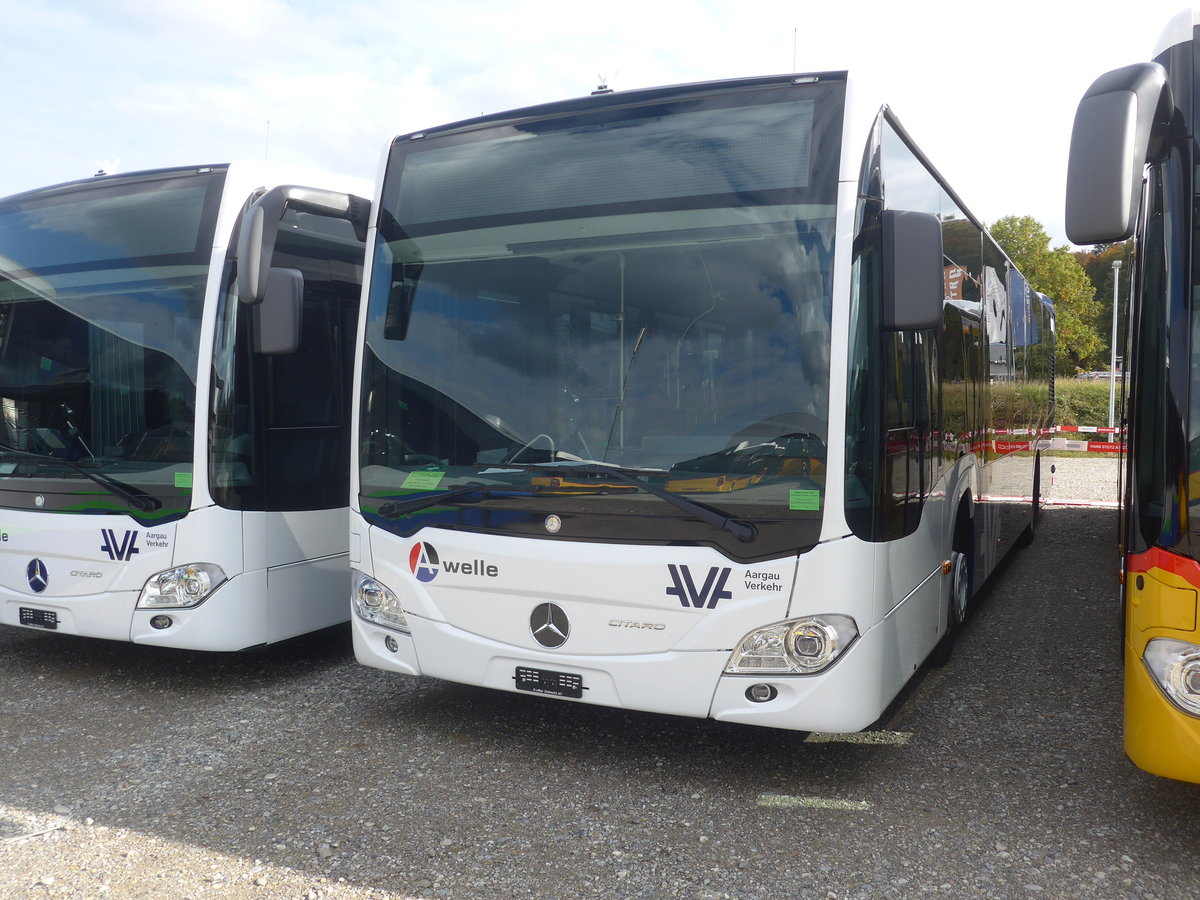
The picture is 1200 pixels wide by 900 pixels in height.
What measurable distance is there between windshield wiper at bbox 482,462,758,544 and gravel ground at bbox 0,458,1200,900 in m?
1.14

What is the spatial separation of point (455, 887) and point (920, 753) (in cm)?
233

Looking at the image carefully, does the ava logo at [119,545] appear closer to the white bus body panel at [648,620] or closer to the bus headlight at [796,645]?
the white bus body panel at [648,620]

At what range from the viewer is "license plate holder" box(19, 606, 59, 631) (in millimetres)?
5836

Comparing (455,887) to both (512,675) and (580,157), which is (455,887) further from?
(580,157)

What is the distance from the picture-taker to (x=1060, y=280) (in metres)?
48.0

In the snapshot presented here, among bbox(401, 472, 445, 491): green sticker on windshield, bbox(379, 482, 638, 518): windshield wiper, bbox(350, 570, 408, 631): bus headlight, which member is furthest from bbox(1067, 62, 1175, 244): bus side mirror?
bbox(350, 570, 408, 631): bus headlight

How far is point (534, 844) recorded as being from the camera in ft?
12.5

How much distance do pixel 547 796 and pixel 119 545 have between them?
291 centimetres

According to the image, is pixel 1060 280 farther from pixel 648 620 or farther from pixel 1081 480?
pixel 648 620

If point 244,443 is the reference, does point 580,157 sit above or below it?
above

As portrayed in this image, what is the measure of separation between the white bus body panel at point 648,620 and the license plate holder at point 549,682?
0.08ft

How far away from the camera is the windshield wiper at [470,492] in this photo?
168 inches

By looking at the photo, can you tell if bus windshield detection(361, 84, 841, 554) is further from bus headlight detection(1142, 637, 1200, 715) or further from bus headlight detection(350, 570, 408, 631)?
bus headlight detection(1142, 637, 1200, 715)

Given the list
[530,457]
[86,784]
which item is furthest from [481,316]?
[86,784]
